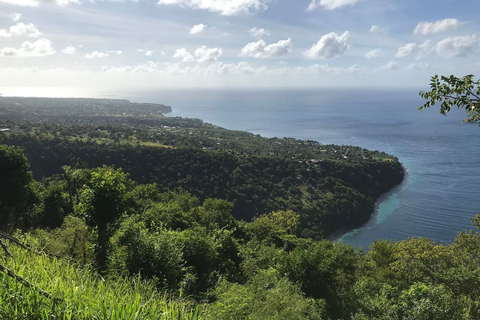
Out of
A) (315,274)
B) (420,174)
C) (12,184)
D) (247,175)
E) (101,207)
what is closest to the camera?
(101,207)

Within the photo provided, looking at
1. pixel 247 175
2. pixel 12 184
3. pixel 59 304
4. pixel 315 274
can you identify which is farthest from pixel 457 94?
pixel 247 175

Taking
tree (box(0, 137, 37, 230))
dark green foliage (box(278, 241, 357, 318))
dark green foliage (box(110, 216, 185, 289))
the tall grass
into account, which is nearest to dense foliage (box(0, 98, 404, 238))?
tree (box(0, 137, 37, 230))

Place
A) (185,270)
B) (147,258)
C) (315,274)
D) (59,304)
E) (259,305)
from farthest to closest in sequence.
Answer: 1. (315,274)
2. (185,270)
3. (259,305)
4. (147,258)
5. (59,304)

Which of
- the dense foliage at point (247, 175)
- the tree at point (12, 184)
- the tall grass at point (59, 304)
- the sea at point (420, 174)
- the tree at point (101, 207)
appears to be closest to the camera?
the tall grass at point (59, 304)

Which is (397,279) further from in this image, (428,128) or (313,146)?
(428,128)

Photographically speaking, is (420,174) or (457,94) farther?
(420,174)

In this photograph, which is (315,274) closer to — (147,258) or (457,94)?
(147,258)

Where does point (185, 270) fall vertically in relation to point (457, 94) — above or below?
below

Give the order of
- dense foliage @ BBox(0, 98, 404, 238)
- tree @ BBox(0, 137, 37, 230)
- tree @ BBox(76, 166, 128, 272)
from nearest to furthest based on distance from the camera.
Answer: tree @ BBox(76, 166, 128, 272), tree @ BBox(0, 137, 37, 230), dense foliage @ BBox(0, 98, 404, 238)

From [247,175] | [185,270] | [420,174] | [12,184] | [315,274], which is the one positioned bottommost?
[420,174]

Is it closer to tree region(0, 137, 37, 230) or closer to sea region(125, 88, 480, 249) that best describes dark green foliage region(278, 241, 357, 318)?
sea region(125, 88, 480, 249)

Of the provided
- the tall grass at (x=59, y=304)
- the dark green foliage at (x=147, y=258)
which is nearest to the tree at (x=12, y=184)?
the dark green foliage at (x=147, y=258)

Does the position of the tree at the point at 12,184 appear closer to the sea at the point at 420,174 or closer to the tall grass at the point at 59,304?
the tall grass at the point at 59,304
